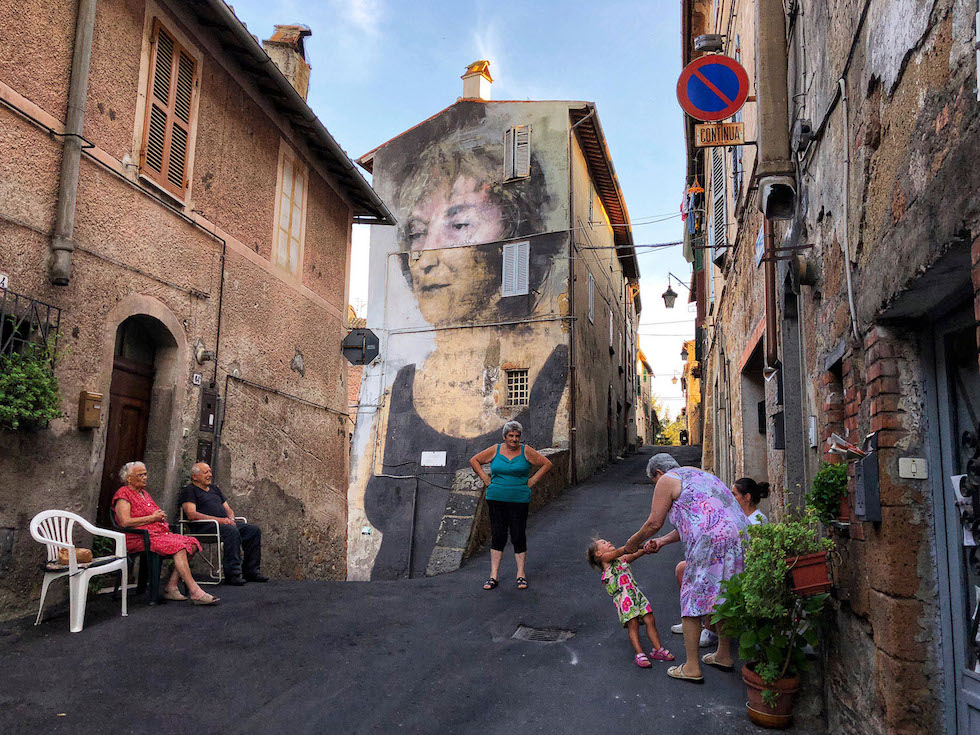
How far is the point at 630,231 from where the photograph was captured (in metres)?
24.3

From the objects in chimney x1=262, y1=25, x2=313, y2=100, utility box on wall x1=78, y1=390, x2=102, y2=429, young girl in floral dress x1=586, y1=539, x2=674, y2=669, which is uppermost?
chimney x1=262, y1=25, x2=313, y2=100

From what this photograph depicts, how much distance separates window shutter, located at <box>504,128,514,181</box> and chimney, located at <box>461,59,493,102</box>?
72.2 inches

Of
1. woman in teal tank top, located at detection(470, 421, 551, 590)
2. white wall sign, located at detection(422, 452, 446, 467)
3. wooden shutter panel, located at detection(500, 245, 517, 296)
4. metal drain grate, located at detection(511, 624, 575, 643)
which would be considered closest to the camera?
metal drain grate, located at detection(511, 624, 575, 643)

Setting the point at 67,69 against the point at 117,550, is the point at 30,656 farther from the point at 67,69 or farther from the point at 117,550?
the point at 67,69

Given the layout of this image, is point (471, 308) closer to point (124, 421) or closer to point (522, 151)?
point (522, 151)

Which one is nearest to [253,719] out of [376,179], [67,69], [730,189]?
[67,69]

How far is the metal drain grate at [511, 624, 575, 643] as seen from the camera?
5477 millimetres

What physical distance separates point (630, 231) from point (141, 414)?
19.4 meters

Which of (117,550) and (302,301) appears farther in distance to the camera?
(302,301)

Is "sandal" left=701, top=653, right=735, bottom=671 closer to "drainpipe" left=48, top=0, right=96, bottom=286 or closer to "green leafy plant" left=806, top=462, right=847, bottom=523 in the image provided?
"green leafy plant" left=806, top=462, right=847, bottom=523

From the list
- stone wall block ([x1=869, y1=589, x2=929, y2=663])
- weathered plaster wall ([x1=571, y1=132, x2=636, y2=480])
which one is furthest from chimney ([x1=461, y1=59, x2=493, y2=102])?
stone wall block ([x1=869, y1=589, x2=929, y2=663])

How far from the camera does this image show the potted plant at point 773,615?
385cm

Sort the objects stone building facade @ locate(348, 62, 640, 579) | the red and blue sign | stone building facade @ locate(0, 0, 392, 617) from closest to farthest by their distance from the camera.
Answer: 1. stone building facade @ locate(0, 0, 392, 617)
2. the red and blue sign
3. stone building facade @ locate(348, 62, 640, 579)

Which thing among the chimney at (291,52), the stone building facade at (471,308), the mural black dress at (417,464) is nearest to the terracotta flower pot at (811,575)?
the chimney at (291,52)
